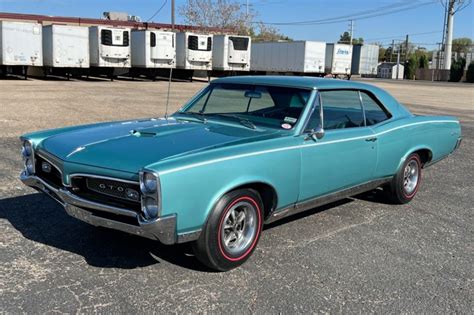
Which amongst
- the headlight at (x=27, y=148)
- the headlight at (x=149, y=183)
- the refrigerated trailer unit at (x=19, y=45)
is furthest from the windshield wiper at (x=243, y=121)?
the refrigerated trailer unit at (x=19, y=45)

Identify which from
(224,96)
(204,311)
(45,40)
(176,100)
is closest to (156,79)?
(45,40)

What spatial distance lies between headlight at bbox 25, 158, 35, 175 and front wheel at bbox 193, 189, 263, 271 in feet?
5.45

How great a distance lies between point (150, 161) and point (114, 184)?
334mm

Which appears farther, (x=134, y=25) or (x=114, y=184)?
(x=134, y=25)

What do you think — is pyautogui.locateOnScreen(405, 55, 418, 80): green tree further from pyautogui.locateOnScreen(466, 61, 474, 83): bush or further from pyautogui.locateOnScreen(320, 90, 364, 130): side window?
pyautogui.locateOnScreen(320, 90, 364, 130): side window

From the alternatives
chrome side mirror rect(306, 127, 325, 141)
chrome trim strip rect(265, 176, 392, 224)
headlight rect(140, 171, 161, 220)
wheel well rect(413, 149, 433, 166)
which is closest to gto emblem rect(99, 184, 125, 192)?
headlight rect(140, 171, 161, 220)

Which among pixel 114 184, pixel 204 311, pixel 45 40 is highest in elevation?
pixel 45 40

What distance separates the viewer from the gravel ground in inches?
130

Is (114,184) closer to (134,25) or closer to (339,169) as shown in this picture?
(339,169)

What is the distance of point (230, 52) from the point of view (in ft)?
108

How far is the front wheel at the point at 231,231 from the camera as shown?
3529mm

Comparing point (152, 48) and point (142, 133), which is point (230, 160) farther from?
point (152, 48)

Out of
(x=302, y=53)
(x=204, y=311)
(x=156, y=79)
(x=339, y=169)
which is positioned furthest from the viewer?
(x=302, y=53)

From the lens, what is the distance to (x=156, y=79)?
33.2 m
